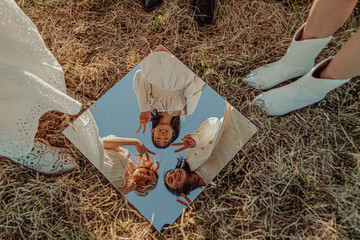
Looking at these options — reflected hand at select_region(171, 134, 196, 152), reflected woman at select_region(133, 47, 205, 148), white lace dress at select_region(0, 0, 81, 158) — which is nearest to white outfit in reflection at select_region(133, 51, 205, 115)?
reflected woman at select_region(133, 47, 205, 148)

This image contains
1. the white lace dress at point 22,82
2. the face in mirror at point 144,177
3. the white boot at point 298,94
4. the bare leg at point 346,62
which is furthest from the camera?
the face in mirror at point 144,177

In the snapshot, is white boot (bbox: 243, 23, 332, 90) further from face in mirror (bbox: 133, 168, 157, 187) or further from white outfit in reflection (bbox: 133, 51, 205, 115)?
face in mirror (bbox: 133, 168, 157, 187)

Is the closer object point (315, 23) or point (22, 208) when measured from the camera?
point (315, 23)

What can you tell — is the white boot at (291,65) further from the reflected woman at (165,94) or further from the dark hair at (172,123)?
the dark hair at (172,123)

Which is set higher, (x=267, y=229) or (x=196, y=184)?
(x=196, y=184)

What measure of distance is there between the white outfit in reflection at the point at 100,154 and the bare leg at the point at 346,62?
2.70 ft

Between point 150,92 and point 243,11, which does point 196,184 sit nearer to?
point 150,92

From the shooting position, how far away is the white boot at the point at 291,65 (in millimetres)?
941

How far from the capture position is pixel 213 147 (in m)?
1.04

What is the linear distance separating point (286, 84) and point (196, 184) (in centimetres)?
61

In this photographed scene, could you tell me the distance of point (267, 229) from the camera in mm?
1034

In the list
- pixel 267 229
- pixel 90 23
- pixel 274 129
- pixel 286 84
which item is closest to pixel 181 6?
pixel 90 23

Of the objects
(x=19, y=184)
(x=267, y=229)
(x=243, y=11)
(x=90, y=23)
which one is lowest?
(x=267, y=229)

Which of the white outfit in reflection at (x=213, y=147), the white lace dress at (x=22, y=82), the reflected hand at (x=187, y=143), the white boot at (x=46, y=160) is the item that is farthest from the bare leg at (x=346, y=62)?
the white boot at (x=46, y=160)
